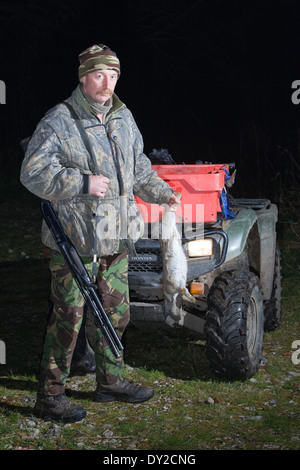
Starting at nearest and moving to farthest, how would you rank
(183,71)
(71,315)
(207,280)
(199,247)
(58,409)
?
(71,315) → (58,409) → (199,247) → (207,280) → (183,71)

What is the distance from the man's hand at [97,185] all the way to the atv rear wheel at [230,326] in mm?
1408

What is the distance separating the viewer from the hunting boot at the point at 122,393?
4820 millimetres

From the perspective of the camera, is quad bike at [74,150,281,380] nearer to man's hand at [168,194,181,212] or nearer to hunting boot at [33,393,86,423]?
man's hand at [168,194,181,212]

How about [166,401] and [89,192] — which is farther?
[166,401]

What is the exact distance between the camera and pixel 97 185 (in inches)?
160

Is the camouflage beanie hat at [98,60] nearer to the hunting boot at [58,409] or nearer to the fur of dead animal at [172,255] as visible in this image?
the fur of dead animal at [172,255]

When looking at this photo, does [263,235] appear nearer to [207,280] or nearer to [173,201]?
[207,280]

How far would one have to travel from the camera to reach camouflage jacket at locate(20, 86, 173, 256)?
4047mm

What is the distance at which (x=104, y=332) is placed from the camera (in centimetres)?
449

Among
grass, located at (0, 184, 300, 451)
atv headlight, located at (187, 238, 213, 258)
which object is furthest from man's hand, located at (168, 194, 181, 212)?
grass, located at (0, 184, 300, 451)

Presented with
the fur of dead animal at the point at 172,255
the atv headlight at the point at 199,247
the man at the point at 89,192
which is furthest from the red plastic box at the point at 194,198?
the man at the point at 89,192

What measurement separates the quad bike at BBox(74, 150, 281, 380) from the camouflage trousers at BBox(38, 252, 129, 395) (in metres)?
0.38

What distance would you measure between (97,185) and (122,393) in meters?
1.55

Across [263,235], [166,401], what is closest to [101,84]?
[166,401]
